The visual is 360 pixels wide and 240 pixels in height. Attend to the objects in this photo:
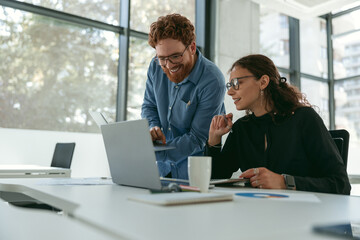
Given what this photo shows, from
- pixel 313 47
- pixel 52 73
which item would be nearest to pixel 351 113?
pixel 313 47

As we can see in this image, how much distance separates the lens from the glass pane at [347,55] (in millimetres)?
6719

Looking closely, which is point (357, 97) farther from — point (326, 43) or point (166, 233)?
point (166, 233)

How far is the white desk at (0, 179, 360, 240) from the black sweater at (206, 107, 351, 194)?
45cm

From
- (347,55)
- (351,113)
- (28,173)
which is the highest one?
(347,55)

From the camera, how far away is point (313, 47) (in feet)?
23.3

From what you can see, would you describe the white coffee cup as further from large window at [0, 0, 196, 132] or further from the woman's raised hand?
large window at [0, 0, 196, 132]

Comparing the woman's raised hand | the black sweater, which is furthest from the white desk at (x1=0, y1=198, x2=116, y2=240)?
the woman's raised hand

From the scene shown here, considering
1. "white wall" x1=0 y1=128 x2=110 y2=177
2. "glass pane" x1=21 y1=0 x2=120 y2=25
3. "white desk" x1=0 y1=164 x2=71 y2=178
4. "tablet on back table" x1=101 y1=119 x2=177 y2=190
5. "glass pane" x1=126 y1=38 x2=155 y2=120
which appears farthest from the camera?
"glass pane" x1=126 y1=38 x2=155 y2=120

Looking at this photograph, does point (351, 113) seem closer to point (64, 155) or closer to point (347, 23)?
point (347, 23)

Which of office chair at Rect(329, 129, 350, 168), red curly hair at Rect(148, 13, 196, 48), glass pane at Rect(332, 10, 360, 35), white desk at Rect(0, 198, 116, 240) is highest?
glass pane at Rect(332, 10, 360, 35)

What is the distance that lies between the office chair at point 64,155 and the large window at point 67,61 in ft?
2.50

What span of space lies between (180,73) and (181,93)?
107 millimetres

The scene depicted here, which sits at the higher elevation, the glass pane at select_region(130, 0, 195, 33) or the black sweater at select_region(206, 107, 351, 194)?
the glass pane at select_region(130, 0, 195, 33)

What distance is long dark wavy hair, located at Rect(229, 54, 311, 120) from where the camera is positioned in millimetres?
1650
